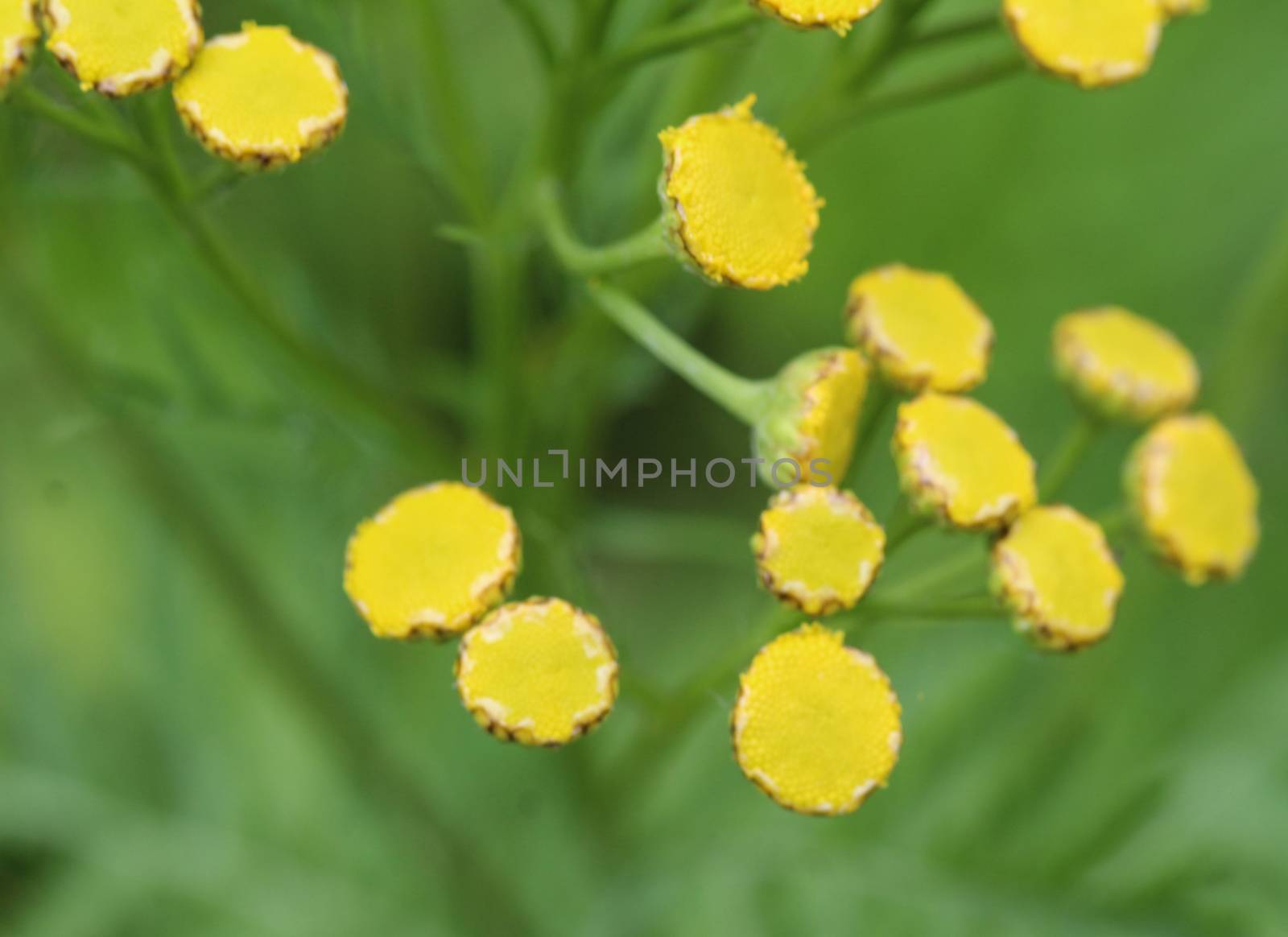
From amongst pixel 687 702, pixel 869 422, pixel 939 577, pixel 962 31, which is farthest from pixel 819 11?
pixel 687 702

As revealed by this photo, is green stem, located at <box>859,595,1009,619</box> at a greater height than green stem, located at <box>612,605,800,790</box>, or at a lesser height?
greater

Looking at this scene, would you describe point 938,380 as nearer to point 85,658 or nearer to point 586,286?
point 586,286

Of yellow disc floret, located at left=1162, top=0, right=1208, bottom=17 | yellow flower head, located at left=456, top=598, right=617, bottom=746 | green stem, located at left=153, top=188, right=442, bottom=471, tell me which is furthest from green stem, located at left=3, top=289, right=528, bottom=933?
yellow disc floret, located at left=1162, top=0, right=1208, bottom=17

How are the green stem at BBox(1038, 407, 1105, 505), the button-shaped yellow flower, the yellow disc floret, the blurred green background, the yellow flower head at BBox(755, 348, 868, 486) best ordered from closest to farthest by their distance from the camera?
the button-shaped yellow flower → the yellow flower head at BBox(755, 348, 868, 486) → the yellow disc floret → the green stem at BBox(1038, 407, 1105, 505) → the blurred green background

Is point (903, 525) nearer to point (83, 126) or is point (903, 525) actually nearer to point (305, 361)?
point (305, 361)

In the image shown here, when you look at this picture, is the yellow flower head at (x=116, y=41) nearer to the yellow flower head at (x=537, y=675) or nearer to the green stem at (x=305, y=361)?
the green stem at (x=305, y=361)

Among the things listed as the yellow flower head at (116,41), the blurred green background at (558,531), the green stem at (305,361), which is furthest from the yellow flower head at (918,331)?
the yellow flower head at (116,41)

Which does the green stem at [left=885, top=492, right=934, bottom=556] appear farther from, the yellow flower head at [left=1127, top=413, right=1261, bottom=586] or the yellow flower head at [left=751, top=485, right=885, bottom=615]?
the yellow flower head at [left=1127, top=413, right=1261, bottom=586]

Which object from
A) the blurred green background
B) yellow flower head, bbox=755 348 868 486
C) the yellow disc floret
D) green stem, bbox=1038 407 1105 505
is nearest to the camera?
yellow flower head, bbox=755 348 868 486
